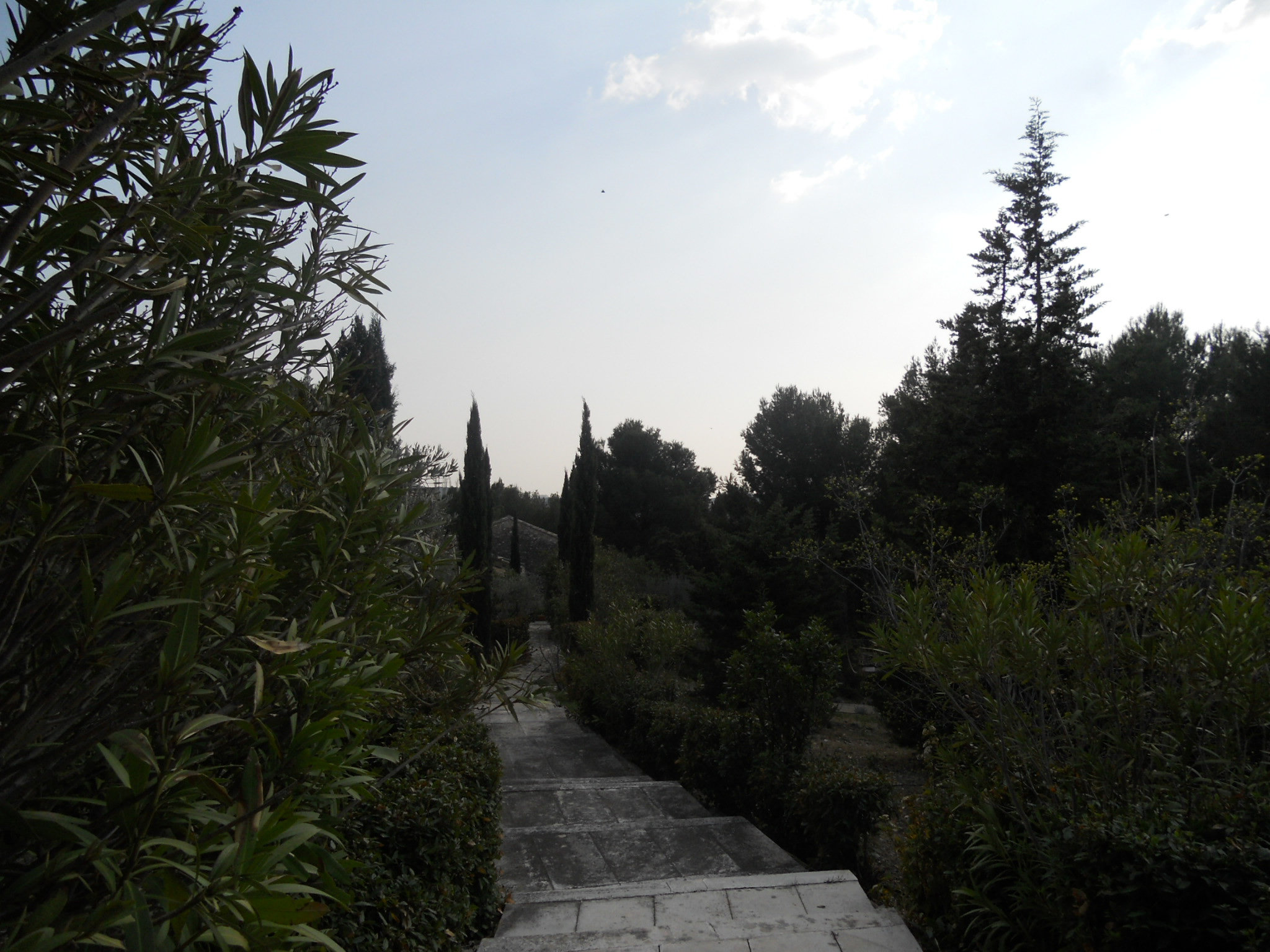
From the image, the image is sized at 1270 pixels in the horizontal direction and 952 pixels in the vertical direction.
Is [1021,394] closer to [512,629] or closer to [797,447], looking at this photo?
[797,447]

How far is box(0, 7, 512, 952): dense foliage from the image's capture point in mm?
1171

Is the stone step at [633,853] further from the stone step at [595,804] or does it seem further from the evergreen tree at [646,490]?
the evergreen tree at [646,490]

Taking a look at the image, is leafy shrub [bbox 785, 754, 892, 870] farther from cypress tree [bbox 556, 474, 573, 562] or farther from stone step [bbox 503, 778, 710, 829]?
cypress tree [bbox 556, 474, 573, 562]

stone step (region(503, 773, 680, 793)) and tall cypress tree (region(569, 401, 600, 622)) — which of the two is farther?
tall cypress tree (region(569, 401, 600, 622))

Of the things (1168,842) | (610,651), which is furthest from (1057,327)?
(1168,842)

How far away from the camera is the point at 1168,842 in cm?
282

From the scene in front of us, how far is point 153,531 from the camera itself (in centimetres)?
147

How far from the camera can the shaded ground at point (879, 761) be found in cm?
488

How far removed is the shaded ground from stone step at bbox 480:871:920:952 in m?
0.35

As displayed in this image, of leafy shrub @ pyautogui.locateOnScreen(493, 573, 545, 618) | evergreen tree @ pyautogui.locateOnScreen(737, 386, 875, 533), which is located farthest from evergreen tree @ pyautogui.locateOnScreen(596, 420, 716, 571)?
leafy shrub @ pyautogui.locateOnScreen(493, 573, 545, 618)

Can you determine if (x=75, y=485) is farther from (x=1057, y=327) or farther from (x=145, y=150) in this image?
(x=1057, y=327)

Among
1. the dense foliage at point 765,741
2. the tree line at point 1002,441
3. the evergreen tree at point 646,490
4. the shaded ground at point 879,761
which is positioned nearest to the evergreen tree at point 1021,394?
the tree line at point 1002,441

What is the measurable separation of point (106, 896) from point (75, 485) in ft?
2.26

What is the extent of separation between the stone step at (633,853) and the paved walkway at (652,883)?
1cm
